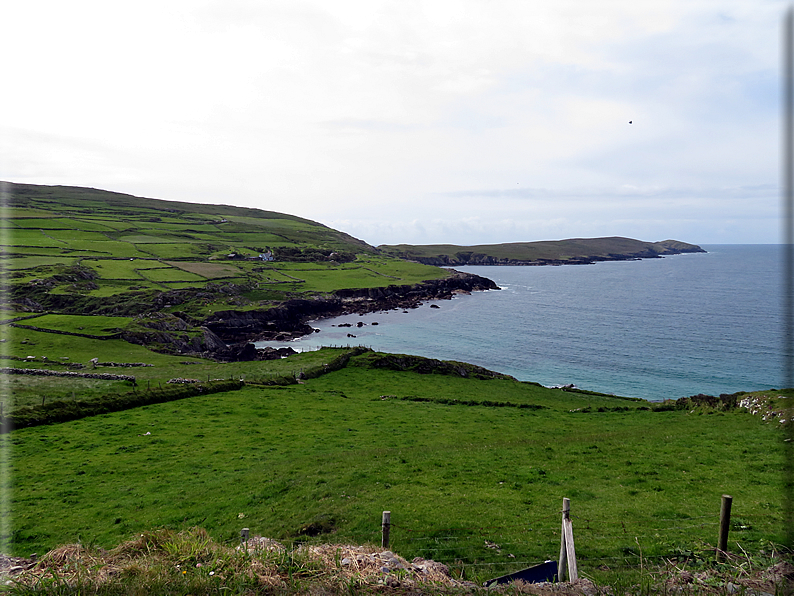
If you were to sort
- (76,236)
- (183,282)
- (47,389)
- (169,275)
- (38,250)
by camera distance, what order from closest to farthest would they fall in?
1. (47,389)
2. (183,282)
3. (38,250)
4. (169,275)
5. (76,236)

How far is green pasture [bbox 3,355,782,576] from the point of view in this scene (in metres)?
15.3

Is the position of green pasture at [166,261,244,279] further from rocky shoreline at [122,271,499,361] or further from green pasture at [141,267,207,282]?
rocky shoreline at [122,271,499,361]

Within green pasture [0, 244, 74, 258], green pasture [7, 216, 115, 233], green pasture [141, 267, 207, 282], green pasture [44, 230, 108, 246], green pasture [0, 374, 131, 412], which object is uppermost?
green pasture [7, 216, 115, 233]

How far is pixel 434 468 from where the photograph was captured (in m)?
22.9

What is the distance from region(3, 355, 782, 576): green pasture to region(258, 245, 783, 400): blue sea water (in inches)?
1641

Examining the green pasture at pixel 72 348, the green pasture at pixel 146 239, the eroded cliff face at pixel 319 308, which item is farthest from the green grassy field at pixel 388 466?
the green pasture at pixel 146 239

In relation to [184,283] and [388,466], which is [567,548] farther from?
[184,283]

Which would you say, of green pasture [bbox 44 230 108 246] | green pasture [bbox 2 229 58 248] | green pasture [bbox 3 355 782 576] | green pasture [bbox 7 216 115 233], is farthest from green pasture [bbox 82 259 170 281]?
green pasture [bbox 3 355 782 576]

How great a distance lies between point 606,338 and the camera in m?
103

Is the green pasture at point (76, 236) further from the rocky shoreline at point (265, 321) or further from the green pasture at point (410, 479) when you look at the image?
the green pasture at point (410, 479)

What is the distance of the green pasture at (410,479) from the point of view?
601 inches

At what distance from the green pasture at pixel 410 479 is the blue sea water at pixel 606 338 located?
41674mm

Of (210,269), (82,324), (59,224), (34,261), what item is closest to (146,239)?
(59,224)

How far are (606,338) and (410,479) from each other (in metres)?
97.0
